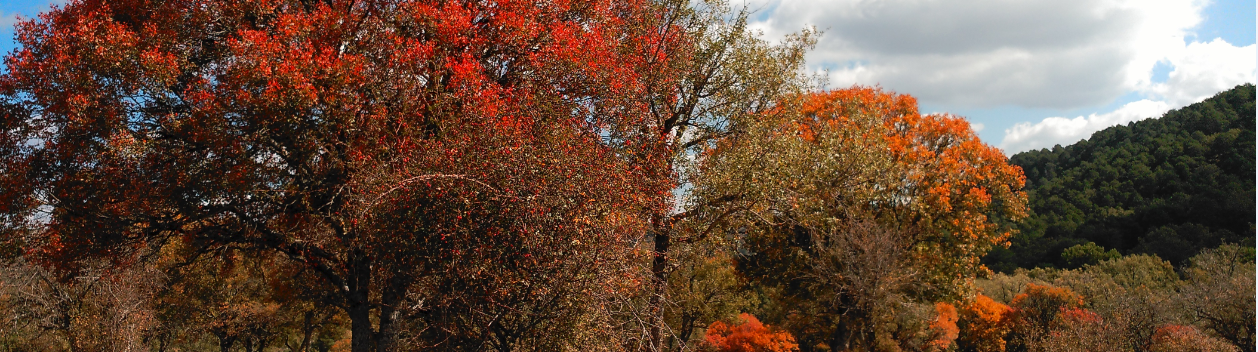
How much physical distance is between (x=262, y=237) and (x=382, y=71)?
4400mm

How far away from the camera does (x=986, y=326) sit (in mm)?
42938

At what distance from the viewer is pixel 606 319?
7.87 metres

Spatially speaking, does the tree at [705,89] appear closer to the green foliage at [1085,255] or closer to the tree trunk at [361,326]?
the tree trunk at [361,326]

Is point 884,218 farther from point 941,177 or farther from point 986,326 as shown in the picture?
point 986,326

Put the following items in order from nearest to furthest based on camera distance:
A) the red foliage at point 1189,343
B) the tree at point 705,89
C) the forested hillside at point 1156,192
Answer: the tree at point 705,89 < the red foliage at point 1189,343 < the forested hillside at point 1156,192

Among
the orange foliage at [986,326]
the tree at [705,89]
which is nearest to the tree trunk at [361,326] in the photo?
the tree at [705,89]

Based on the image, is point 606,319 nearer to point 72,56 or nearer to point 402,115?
point 402,115

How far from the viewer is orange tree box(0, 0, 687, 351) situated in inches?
413

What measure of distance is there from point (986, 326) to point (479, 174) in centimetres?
4260

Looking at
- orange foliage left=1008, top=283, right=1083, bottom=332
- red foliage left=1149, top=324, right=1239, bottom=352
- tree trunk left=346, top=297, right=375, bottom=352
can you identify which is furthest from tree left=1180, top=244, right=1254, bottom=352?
tree trunk left=346, top=297, right=375, bottom=352

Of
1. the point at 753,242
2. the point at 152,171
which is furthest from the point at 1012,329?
the point at 152,171

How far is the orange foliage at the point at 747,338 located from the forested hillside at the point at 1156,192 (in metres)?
36.9

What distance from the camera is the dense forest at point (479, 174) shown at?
786 cm

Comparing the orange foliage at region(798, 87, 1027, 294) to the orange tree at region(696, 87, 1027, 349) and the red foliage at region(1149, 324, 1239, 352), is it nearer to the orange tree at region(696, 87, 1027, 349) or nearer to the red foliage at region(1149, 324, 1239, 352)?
the orange tree at region(696, 87, 1027, 349)
